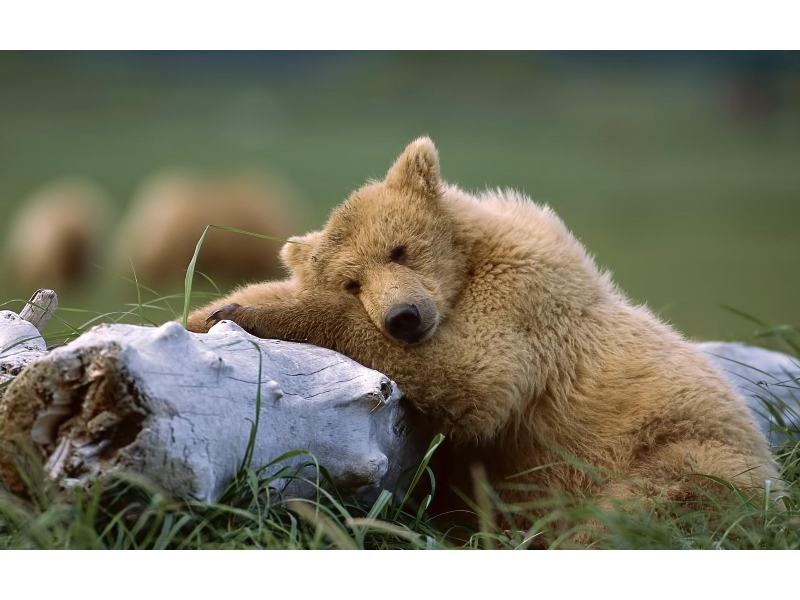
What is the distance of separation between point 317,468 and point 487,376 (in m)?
1.05

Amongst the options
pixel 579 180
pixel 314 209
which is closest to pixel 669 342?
pixel 314 209

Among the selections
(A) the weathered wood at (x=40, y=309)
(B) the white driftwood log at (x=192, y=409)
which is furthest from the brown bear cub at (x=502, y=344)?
(A) the weathered wood at (x=40, y=309)

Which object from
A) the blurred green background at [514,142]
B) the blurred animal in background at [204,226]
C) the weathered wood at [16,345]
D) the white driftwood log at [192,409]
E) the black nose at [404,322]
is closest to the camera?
the white driftwood log at [192,409]

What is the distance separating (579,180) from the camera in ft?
70.1

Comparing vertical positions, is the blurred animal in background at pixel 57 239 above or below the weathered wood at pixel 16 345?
below

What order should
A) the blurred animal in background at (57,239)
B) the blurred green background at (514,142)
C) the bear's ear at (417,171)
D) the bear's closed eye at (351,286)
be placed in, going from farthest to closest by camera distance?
the blurred animal in background at (57,239) → the blurred green background at (514,142) → the bear's ear at (417,171) → the bear's closed eye at (351,286)

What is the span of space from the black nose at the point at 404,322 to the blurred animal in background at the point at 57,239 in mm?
11149

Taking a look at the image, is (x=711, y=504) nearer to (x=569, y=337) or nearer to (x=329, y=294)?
(x=569, y=337)

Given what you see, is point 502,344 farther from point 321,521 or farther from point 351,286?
point 321,521

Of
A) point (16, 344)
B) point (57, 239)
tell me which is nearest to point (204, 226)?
point (57, 239)

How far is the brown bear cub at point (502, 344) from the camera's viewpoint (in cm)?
442

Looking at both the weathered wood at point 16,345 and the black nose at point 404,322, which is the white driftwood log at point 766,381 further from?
the weathered wood at point 16,345

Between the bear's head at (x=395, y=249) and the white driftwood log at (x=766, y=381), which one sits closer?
the bear's head at (x=395, y=249)

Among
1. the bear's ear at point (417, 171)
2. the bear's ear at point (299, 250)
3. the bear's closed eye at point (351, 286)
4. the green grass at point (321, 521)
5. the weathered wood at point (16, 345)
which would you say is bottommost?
the green grass at point (321, 521)
